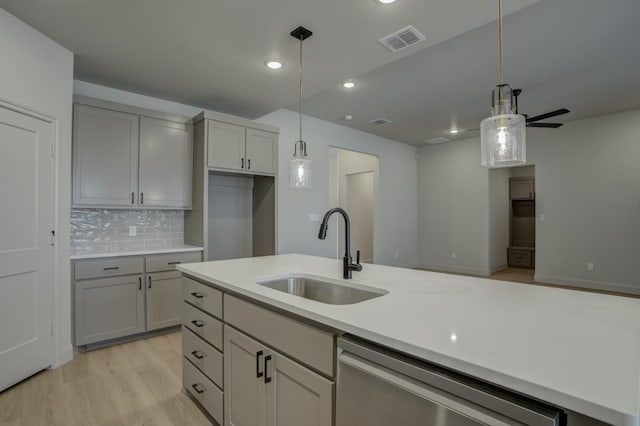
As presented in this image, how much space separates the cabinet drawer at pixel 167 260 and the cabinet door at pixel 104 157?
0.62 meters

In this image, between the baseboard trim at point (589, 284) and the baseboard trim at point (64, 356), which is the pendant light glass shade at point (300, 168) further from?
the baseboard trim at point (589, 284)

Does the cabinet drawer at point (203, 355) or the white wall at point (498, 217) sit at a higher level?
the white wall at point (498, 217)

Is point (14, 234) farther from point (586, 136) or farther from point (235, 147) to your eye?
point (586, 136)

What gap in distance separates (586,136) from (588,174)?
63 centimetres

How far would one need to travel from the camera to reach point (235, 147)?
3814 millimetres

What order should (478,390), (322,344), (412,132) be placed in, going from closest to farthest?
(478,390) → (322,344) → (412,132)

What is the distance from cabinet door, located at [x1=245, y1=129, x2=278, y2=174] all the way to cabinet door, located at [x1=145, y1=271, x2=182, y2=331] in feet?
4.88

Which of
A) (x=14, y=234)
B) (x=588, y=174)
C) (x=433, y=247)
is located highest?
(x=588, y=174)

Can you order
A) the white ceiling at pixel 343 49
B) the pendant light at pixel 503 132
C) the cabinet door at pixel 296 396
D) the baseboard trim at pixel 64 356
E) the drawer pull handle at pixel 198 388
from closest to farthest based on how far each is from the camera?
the cabinet door at pixel 296 396, the pendant light at pixel 503 132, the drawer pull handle at pixel 198 388, the white ceiling at pixel 343 49, the baseboard trim at pixel 64 356

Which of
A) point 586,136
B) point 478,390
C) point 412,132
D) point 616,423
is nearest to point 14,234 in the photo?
point 478,390

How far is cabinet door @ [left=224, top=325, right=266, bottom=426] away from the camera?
1.48 m

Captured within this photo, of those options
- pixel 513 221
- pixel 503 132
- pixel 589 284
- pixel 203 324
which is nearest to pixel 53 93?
pixel 203 324

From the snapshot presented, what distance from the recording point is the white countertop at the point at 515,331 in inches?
26.1

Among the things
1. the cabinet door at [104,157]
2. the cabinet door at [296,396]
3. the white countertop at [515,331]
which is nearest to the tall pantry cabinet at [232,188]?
the cabinet door at [104,157]
